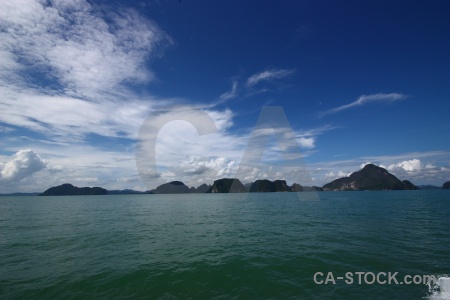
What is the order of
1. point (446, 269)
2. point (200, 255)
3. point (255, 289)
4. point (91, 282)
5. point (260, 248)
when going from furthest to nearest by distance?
1. point (260, 248)
2. point (200, 255)
3. point (446, 269)
4. point (91, 282)
5. point (255, 289)

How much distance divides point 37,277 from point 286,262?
83.1 feet

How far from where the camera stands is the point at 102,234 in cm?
4056

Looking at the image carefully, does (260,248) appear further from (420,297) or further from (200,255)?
(420,297)

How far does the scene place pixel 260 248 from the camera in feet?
97.4

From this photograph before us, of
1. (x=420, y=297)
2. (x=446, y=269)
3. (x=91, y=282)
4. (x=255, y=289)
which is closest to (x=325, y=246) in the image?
(x=446, y=269)

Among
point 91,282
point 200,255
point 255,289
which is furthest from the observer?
point 200,255

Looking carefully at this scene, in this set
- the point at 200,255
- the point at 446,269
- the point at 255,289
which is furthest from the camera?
the point at 200,255

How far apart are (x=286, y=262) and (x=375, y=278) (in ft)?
27.0

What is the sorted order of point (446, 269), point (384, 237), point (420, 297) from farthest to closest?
1. point (384, 237)
2. point (446, 269)
3. point (420, 297)

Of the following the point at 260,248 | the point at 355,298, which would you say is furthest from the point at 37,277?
the point at 355,298

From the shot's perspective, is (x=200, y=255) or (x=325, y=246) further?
(x=325, y=246)

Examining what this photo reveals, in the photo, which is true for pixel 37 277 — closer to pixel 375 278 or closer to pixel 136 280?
pixel 136 280

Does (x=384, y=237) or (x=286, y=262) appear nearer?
(x=286, y=262)

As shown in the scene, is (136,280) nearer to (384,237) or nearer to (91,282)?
(91,282)
